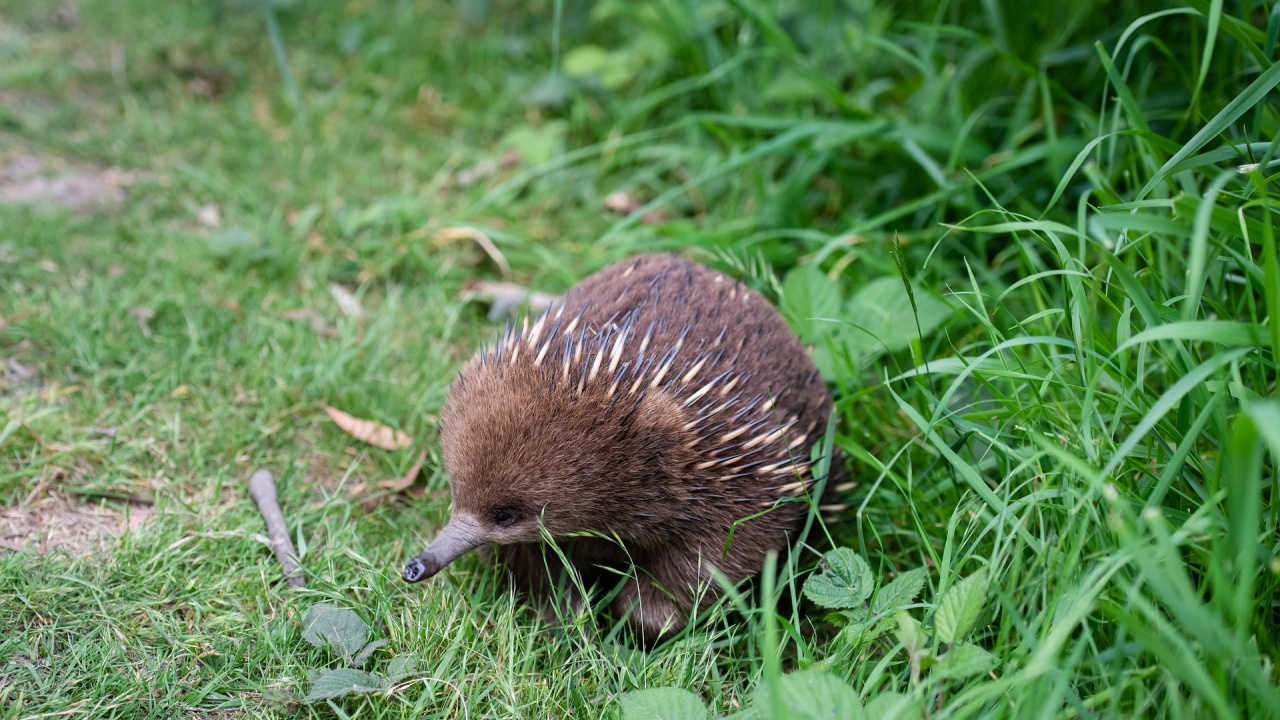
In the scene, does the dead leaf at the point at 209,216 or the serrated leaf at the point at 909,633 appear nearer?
the serrated leaf at the point at 909,633

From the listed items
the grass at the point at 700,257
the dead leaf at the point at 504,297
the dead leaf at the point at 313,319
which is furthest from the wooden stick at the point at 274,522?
the dead leaf at the point at 504,297

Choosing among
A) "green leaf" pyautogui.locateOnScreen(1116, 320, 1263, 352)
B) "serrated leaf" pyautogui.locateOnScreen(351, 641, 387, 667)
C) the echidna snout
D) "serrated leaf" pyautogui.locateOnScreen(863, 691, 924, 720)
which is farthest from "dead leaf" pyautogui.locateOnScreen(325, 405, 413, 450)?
"green leaf" pyautogui.locateOnScreen(1116, 320, 1263, 352)

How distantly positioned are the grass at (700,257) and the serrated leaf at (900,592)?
0.05m

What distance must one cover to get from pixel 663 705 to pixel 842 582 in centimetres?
43

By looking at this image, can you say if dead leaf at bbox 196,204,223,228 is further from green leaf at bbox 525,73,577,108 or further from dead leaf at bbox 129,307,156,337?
green leaf at bbox 525,73,577,108

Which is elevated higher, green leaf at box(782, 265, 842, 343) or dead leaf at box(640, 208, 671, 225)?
green leaf at box(782, 265, 842, 343)

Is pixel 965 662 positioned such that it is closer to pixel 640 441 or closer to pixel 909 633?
pixel 909 633

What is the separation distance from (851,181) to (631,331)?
1691 millimetres

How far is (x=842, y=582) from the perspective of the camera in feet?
6.08

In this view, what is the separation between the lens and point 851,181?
3.37 m

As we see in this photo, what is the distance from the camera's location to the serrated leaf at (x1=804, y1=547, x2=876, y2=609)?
5.97 ft

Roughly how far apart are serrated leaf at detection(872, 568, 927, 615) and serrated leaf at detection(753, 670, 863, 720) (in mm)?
306

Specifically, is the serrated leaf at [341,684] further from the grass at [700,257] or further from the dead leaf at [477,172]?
the dead leaf at [477,172]

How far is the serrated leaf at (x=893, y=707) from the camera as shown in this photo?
138cm
